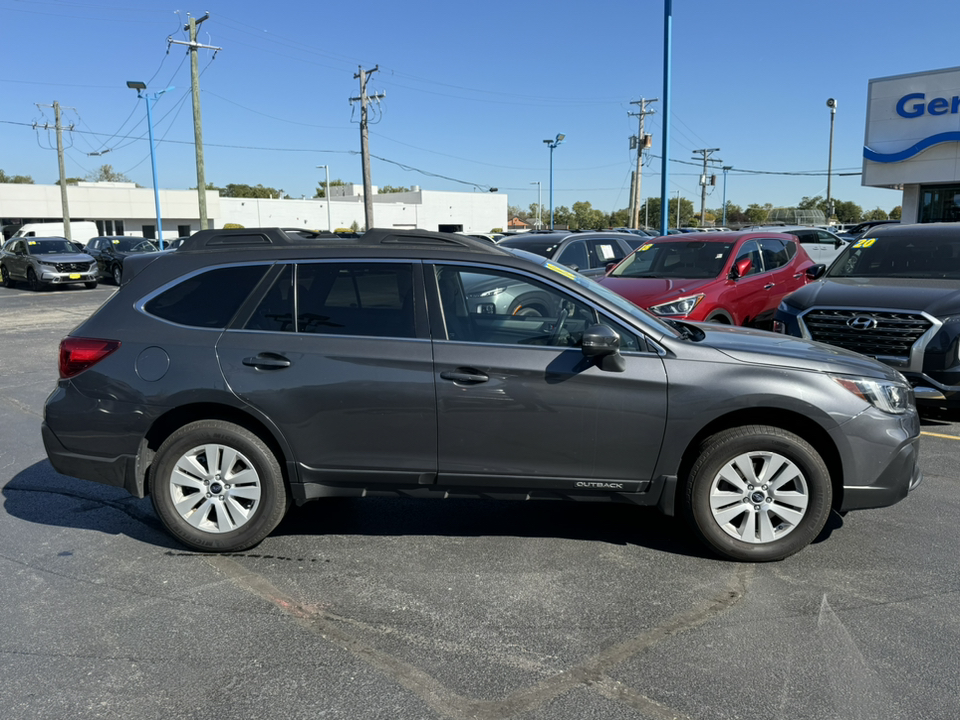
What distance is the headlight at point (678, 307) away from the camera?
9195mm

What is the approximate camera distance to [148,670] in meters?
3.25

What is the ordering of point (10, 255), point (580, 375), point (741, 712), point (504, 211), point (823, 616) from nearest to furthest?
point (741, 712)
point (823, 616)
point (580, 375)
point (10, 255)
point (504, 211)

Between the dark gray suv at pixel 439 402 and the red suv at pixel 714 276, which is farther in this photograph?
the red suv at pixel 714 276

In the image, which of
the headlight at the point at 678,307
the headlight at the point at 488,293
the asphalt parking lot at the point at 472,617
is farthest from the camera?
the headlight at the point at 678,307

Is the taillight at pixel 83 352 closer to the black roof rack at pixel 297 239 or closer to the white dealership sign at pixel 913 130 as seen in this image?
the black roof rack at pixel 297 239

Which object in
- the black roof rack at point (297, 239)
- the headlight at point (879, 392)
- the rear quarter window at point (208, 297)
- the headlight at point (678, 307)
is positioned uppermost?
the black roof rack at point (297, 239)

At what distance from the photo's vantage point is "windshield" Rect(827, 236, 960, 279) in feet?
27.1

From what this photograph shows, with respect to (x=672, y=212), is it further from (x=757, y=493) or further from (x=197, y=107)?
(x=757, y=493)

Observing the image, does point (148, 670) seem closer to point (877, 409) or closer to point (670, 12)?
point (877, 409)

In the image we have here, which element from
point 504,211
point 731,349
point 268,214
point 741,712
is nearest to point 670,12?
point 731,349

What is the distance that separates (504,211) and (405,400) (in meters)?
84.8

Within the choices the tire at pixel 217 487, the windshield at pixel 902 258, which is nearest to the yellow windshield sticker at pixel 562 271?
the tire at pixel 217 487

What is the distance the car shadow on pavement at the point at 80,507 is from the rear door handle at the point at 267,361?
1.23m

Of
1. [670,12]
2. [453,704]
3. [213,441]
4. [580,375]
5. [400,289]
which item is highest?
[670,12]
